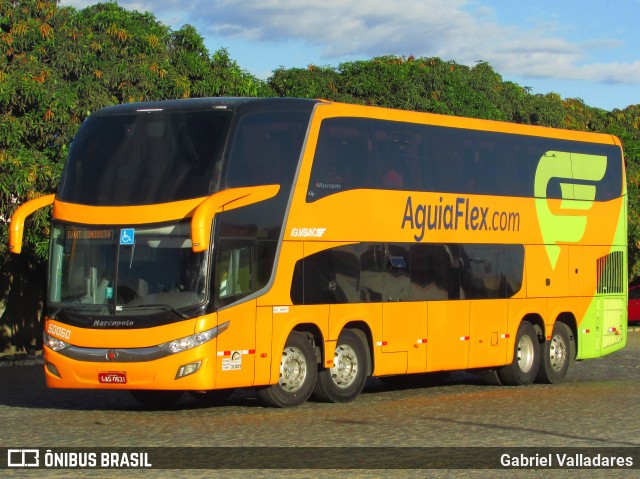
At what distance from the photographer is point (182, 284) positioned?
56.3 ft

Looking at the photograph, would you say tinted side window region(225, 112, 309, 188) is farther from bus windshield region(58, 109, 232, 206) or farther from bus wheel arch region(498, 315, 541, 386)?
bus wheel arch region(498, 315, 541, 386)

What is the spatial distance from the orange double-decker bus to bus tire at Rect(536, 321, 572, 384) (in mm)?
333

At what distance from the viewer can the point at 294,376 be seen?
61.2ft

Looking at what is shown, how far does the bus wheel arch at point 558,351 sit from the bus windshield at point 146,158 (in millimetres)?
8616

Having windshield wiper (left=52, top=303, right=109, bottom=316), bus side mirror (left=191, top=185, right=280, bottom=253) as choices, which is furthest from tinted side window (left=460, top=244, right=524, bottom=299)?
windshield wiper (left=52, top=303, right=109, bottom=316)

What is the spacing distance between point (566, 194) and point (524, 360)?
3020mm

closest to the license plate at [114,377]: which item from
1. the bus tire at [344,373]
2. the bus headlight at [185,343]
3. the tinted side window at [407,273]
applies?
the bus headlight at [185,343]

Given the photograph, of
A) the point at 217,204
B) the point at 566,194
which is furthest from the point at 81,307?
the point at 566,194

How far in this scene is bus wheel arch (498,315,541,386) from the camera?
76.0 ft

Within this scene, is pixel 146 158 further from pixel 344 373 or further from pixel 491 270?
pixel 491 270

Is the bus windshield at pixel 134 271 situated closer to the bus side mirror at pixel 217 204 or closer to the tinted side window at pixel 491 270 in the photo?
the bus side mirror at pixel 217 204

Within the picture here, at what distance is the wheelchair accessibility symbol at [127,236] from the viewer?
57.0 ft

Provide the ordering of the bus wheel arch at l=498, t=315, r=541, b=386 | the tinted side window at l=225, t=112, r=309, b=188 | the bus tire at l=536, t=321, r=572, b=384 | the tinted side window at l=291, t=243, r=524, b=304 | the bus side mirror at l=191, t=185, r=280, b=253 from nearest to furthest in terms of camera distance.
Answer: the bus side mirror at l=191, t=185, r=280, b=253 < the tinted side window at l=225, t=112, r=309, b=188 < the tinted side window at l=291, t=243, r=524, b=304 < the bus wheel arch at l=498, t=315, r=541, b=386 < the bus tire at l=536, t=321, r=572, b=384

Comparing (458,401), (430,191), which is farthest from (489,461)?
(430,191)
